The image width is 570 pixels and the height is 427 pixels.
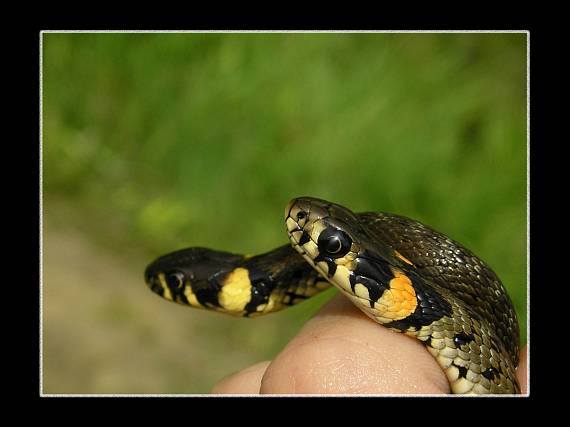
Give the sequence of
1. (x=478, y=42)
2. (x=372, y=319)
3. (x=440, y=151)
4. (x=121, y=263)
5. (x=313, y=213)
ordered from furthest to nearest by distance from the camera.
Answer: (x=121, y=263) → (x=440, y=151) → (x=478, y=42) → (x=372, y=319) → (x=313, y=213)

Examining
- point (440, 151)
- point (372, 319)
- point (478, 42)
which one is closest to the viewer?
point (372, 319)

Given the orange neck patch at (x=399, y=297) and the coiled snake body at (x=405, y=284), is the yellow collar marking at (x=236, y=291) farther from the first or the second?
the orange neck patch at (x=399, y=297)

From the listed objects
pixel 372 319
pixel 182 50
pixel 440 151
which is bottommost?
pixel 372 319

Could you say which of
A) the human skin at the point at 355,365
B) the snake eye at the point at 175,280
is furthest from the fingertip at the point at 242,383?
the snake eye at the point at 175,280

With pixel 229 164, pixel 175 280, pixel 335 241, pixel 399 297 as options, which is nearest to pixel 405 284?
pixel 399 297

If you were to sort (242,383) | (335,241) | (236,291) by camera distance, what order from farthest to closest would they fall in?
(236,291)
(242,383)
(335,241)

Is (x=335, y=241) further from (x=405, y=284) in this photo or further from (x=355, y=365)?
(x=355, y=365)

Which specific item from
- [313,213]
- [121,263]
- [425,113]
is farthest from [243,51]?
[313,213]

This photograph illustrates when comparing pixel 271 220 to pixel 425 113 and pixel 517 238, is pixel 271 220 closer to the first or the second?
pixel 425 113

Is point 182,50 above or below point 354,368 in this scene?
above
